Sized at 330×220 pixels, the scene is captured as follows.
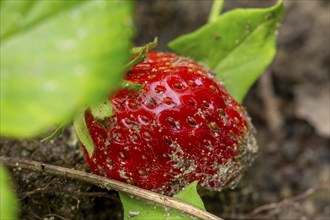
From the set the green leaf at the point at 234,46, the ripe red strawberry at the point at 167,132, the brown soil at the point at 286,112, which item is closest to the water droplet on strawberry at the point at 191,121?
the ripe red strawberry at the point at 167,132

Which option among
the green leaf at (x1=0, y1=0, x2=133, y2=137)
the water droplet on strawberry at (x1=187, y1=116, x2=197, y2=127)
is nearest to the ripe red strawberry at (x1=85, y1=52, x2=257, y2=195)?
the water droplet on strawberry at (x1=187, y1=116, x2=197, y2=127)

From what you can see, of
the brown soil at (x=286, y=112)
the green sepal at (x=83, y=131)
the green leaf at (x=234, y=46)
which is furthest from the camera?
the brown soil at (x=286, y=112)

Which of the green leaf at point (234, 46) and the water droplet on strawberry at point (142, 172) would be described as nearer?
the water droplet on strawberry at point (142, 172)

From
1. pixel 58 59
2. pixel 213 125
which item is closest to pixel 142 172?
pixel 213 125

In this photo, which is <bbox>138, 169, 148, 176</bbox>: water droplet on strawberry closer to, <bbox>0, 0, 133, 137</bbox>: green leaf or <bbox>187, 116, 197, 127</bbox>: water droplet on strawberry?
<bbox>187, 116, 197, 127</bbox>: water droplet on strawberry

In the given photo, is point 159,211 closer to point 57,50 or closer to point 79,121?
point 79,121

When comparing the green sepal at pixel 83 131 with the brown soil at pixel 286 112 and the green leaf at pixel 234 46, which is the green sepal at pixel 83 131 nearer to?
the green leaf at pixel 234 46

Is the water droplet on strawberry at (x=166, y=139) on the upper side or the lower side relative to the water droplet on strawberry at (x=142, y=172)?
upper
